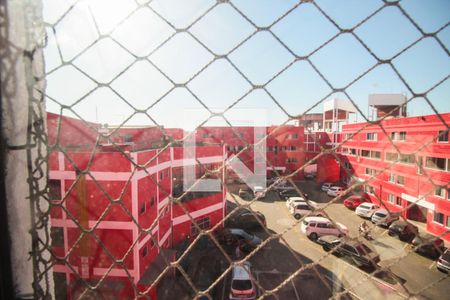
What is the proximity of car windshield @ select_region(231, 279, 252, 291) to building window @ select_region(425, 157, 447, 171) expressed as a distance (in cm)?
535

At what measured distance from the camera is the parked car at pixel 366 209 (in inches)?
312

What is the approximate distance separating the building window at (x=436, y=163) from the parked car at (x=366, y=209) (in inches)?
106

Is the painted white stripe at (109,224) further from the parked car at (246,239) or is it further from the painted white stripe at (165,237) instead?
the parked car at (246,239)

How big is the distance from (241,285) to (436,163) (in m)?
5.67

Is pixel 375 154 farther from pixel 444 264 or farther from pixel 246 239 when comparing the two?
pixel 246 239

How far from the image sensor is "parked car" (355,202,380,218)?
7926mm

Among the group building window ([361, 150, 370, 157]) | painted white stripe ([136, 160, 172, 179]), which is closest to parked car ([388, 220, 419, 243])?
building window ([361, 150, 370, 157])

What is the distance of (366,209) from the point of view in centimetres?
804

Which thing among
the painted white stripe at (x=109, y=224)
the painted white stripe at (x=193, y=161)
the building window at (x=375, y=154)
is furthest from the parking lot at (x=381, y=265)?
the painted white stripe at (x=109, y=224)

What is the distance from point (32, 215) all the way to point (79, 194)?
3552 mm

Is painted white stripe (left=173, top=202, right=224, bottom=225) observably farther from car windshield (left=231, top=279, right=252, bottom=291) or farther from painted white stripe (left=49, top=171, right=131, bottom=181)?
painted white stripe (left=49, top=171, right=131, bottom=181)

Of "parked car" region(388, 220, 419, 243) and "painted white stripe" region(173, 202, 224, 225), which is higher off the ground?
"painted white stripe" region(173, 202, 224, 225)

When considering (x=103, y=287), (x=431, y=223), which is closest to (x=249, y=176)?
(x=431, y=223)

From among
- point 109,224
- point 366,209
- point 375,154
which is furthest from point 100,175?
point 375,154
